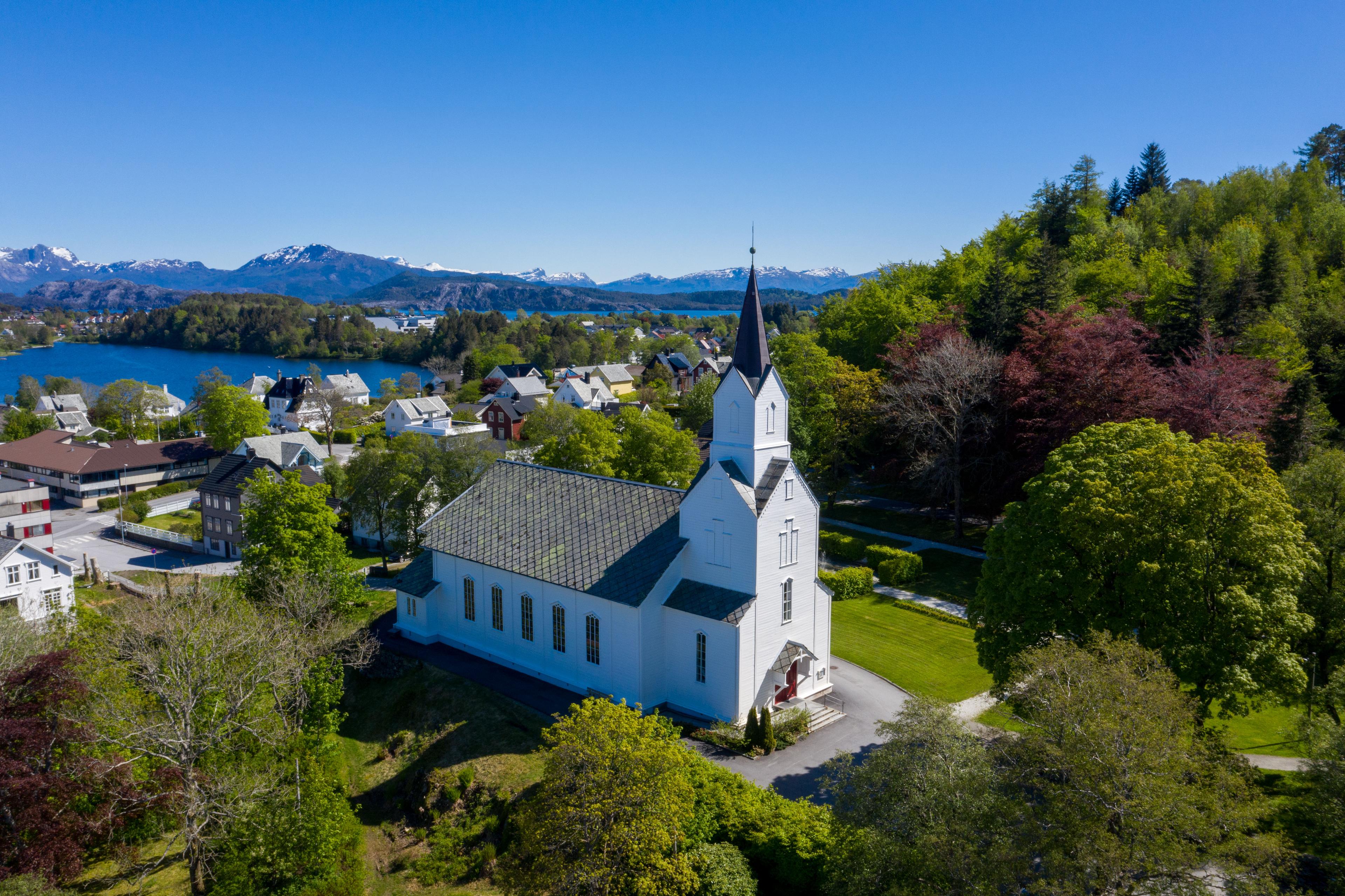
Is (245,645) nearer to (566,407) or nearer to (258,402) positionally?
(566,407)

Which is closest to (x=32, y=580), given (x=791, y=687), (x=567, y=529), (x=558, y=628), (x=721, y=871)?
(x=567, y=529)

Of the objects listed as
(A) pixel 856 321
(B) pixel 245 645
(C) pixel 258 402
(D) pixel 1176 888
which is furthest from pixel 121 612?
(A) pixel 856 321

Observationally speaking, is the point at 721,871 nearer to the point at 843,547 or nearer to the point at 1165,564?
the point at 1165,564

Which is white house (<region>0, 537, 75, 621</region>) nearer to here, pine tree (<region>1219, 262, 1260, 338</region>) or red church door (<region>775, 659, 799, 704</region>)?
red church door (<region>775, 659, 799, 704</region>)

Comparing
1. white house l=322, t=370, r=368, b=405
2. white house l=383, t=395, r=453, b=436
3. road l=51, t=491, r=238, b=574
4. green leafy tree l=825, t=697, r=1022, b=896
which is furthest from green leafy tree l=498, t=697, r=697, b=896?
white house l=322, t=370, r=368, b=405

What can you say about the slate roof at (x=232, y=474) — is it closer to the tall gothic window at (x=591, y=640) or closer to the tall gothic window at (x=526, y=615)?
the tall gothic window at (x=526, y=615)
